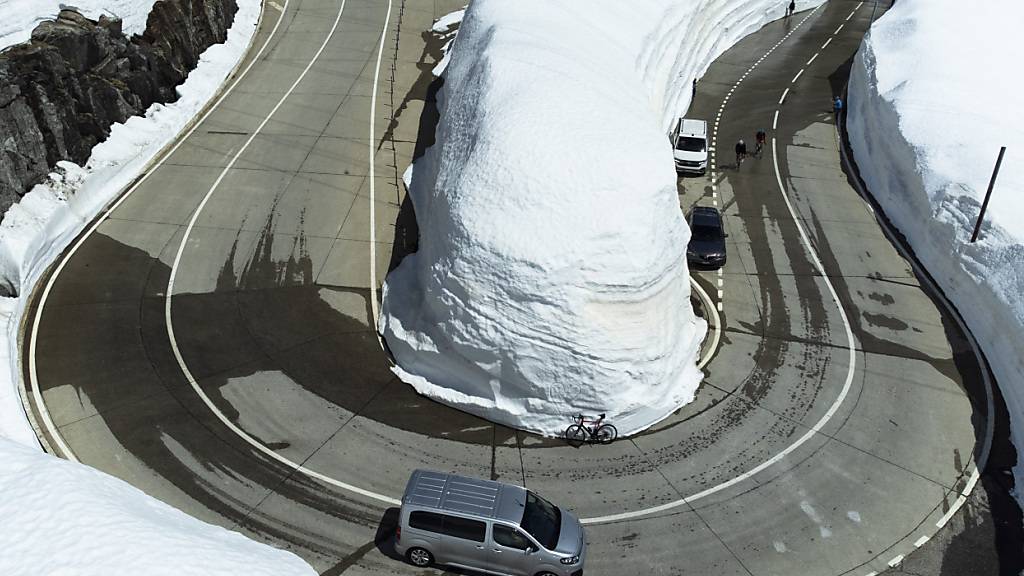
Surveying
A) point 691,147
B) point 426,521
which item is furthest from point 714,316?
point 426,521

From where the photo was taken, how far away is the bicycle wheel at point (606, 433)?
62.5 ft

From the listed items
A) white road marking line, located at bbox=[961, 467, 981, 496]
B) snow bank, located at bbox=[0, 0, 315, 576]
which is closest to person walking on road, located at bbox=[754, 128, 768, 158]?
white road marking line, located at bbox=[961, 467, 981, 496]

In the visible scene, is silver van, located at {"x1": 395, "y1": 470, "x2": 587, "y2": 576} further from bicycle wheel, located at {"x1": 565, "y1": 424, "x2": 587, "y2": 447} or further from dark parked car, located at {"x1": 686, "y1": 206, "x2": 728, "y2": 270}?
dark parked car, located at {"x1": 686, "y1": 206, "x2": 728, "y2": 270}

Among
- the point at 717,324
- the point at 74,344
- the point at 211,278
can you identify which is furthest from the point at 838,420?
the point at 74,344

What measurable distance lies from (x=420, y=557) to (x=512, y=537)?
6.09ft

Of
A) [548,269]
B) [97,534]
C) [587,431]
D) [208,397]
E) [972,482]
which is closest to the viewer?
[97,534]

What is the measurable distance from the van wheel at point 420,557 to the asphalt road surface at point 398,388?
40cm

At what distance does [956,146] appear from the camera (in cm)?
2783

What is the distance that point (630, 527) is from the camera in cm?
1686

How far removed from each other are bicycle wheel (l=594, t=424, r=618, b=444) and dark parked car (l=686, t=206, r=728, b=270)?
8042mm

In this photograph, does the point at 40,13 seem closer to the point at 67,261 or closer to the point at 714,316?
the point at 67,261

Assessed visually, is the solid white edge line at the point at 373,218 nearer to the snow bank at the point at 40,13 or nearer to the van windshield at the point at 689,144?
the snow bank at the point at 40,13

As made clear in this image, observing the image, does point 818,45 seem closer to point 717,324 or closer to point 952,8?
point 952,8

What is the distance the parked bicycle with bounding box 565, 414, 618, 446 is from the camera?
18969 millimetres
